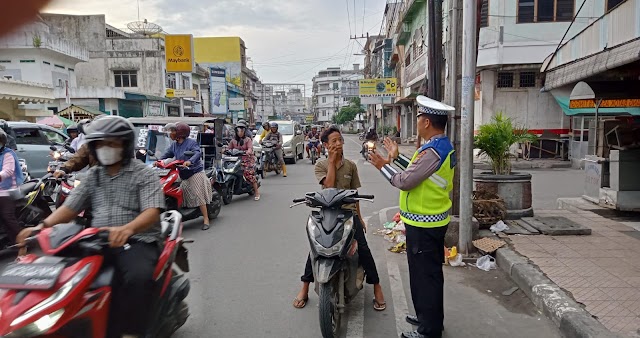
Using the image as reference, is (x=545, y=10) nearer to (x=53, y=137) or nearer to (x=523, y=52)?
(x=523, y=52)

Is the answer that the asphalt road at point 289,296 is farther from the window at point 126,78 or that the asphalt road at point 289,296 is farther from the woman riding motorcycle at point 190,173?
the window at point 126,78

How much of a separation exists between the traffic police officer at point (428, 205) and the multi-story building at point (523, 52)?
1474cm

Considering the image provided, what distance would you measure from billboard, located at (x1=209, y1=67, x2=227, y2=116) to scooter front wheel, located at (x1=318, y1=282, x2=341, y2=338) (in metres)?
40.7

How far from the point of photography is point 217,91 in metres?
42.7

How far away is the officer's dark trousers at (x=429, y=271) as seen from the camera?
3.31 metres

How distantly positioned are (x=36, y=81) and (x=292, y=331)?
73.0 ft

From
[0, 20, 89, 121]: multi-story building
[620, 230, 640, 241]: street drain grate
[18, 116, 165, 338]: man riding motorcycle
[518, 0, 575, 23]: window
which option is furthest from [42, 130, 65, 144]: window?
[518, 0, 575, 23]: window

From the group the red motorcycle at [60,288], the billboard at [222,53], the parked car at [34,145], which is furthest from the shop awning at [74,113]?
the billboard at [222,53]

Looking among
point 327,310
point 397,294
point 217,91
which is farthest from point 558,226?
point 217,91

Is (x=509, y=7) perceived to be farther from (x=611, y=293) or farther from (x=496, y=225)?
(x=611, y=293)

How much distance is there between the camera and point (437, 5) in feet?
19.6

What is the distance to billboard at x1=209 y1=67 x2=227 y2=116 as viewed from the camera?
4206 cm

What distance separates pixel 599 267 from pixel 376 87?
2910 cm

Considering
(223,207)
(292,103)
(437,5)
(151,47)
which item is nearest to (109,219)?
(437,5)
